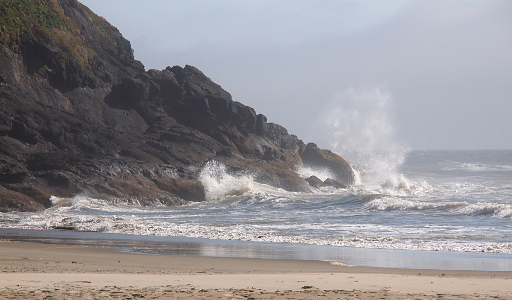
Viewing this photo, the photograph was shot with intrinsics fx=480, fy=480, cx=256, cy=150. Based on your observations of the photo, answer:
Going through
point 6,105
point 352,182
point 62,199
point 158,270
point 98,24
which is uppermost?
point 98,24

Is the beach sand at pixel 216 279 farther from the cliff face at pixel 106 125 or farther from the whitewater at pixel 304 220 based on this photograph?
the cliff face at pixel 106 125

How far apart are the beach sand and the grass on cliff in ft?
76.2

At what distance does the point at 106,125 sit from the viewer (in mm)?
30516

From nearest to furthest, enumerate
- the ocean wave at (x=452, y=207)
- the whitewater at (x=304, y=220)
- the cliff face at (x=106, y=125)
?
the whitewater at (x=304, y=220), the ocean wave at (x=452, y=207), the cliff face at (x=106, y=125)

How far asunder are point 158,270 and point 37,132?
2009 centimetres

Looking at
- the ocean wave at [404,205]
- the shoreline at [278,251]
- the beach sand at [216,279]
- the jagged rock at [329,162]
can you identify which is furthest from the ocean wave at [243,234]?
the jagged rock at [329,162]

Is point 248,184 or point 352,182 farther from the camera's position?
point 352,182

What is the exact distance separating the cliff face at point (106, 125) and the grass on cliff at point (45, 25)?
77 millimetres

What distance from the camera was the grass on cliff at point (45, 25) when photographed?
1118 inches

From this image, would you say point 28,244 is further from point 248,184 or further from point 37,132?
point 248,184

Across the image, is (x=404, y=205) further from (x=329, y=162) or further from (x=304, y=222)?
(x=329, y=162)

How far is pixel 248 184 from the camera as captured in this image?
27.7m

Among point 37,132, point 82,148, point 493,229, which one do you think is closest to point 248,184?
point 82,148

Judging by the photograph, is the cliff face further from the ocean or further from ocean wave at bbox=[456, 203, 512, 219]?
ocean wave at bbox=[456, 203, 512, 219]
